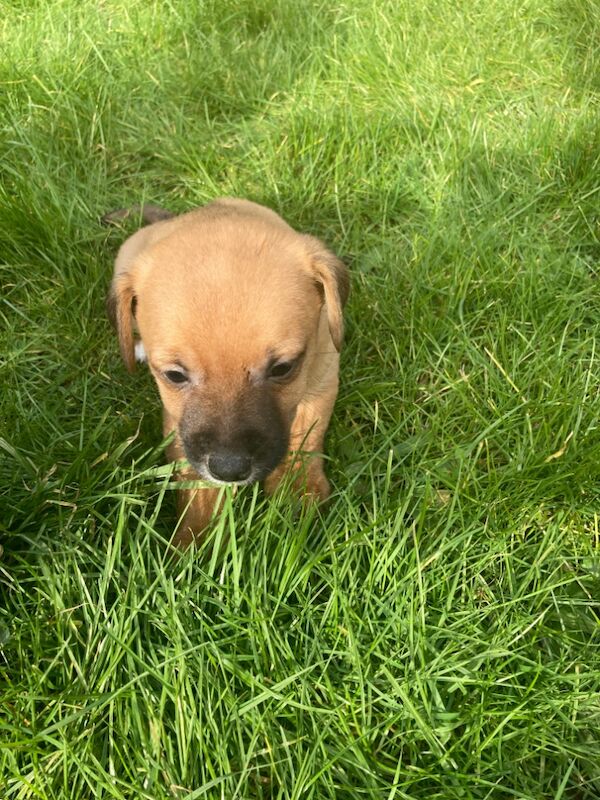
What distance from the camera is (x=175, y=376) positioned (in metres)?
2.10

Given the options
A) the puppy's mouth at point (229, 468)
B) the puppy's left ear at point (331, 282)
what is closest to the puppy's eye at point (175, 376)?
the puppy's mouth at point (229, 468)

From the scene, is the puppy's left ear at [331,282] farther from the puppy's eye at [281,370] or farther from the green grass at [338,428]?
the green grass at [338,428]

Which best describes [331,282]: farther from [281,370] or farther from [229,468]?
[229,468]

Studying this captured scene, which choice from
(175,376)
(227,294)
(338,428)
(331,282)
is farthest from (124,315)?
(338,428)

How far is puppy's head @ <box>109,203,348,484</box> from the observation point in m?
1.94

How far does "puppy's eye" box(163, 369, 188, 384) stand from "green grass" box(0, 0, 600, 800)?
0.28 metres

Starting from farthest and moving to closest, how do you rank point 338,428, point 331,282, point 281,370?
point 338,428 < point 331,282 < point 281,370

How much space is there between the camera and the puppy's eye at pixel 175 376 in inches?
81.2

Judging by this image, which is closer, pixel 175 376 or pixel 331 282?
pixel 175 376

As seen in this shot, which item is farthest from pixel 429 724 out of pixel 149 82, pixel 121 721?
pixel 149 82

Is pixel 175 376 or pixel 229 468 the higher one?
pixel 175 376

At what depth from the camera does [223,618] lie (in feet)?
5.84

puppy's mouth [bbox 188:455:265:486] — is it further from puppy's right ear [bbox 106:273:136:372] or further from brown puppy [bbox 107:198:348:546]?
puppy's right ear [bbox 106:273:136:372]

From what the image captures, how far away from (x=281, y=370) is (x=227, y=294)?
31 centimetres
